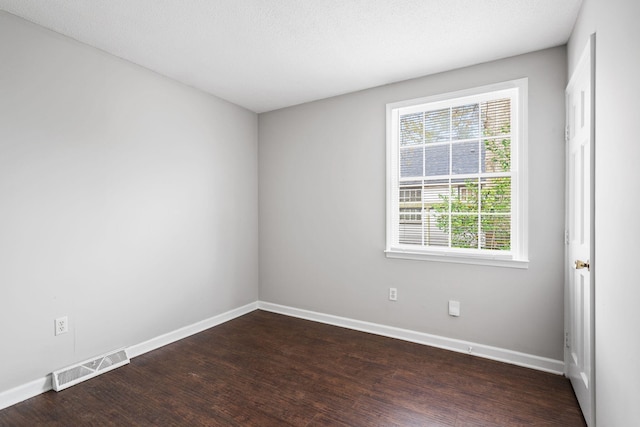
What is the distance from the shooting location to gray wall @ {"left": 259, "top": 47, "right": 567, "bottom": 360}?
8.55 feet

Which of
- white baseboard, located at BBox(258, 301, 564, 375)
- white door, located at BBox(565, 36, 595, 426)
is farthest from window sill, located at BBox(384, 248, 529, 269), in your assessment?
white baseboard, located at BBox(258, 301, 564, 375)

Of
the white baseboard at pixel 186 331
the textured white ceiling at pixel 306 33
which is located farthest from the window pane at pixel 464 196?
the white baseboard at pixel 186 331

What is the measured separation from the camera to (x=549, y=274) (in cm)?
261

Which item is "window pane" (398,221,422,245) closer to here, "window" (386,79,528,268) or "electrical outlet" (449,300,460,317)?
"window" (386,79,528,268)

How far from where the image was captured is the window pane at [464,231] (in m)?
2.99

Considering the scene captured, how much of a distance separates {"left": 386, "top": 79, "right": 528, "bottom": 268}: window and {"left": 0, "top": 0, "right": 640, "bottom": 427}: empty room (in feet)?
0.06

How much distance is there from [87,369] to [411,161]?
10.9 ft

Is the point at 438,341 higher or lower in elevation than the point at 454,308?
lower

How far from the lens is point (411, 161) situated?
3.30 meters

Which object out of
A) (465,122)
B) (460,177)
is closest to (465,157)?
(460,177)

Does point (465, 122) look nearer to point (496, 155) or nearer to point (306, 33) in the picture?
point (496, 155)

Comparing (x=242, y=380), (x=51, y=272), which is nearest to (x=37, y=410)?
(x=51, y=272)

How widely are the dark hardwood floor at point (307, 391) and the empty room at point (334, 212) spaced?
0.8 inches

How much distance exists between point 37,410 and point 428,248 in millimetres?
3240
